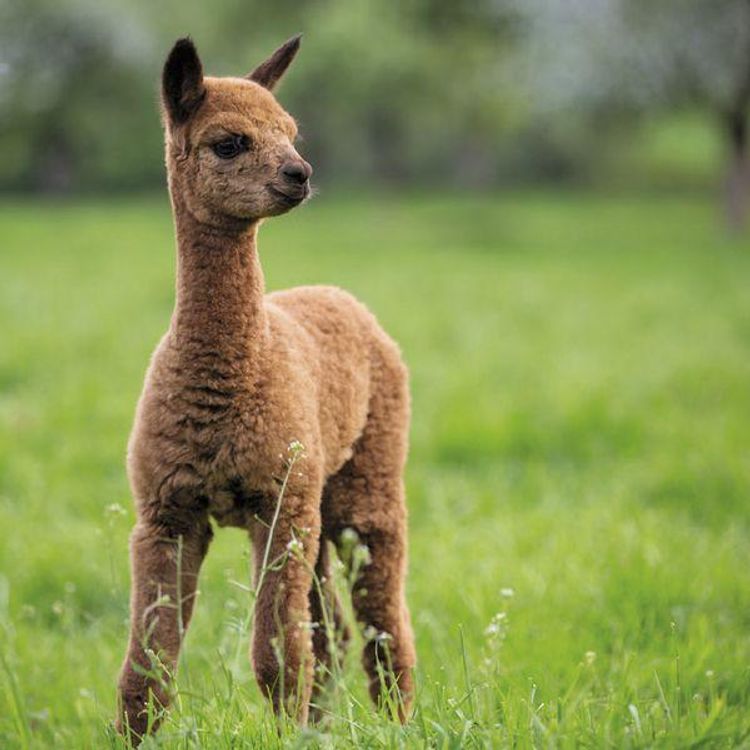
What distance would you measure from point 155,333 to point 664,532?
649 centimetres

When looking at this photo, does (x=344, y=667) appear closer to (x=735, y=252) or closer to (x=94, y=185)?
(x=735, y=252)

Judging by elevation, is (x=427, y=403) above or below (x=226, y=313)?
below

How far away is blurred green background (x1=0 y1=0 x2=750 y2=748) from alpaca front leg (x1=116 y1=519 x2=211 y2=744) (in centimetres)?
13

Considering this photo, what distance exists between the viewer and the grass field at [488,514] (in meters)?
3.22

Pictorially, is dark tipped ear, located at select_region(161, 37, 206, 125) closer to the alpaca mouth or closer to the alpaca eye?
the alpaca eye

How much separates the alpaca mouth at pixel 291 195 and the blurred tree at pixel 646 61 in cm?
2150

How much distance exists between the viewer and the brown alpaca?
111 inches

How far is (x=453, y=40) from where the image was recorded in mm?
32469

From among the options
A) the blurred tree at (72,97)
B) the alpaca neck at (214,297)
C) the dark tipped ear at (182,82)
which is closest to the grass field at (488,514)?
the alpaca neck at (214,297)

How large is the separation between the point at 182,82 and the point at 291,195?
437mm

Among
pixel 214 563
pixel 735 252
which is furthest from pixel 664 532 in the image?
pixel 735 252

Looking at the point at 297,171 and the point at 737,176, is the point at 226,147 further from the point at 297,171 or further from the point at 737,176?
the point at 737,176

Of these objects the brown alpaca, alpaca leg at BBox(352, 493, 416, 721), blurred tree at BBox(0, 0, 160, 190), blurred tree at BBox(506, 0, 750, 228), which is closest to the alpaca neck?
the brown alpaca

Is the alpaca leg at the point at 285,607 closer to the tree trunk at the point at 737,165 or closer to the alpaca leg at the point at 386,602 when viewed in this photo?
the alpaca leg at the point at 386,602
